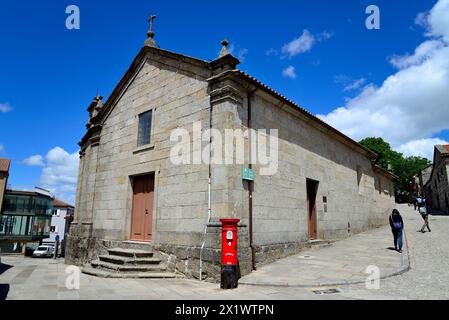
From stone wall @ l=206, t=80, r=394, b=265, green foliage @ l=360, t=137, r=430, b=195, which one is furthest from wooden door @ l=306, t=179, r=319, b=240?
green foliage @ l=360, t=137, r=430, b=195

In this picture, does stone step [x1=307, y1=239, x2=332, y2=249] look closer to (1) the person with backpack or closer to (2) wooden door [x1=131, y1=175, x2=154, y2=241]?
(1) the person with backpack

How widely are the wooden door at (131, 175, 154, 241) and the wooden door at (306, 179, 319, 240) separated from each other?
18.4ft

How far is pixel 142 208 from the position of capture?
32.2 ft

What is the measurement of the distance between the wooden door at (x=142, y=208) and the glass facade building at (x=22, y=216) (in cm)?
3549

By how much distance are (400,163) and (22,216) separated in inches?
2087

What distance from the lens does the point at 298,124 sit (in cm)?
1065

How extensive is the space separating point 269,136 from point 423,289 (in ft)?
17.1

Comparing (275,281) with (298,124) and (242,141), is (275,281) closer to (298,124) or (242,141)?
(242,141)

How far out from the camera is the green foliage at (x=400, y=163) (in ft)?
133

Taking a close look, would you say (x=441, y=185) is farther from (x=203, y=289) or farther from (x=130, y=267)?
(x=130, y=267)

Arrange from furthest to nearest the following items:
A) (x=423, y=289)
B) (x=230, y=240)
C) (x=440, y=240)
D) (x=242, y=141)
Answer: (x=440, y=240) < (x=242, y=141) < (x=230, y=240) < (x=423, y=289)

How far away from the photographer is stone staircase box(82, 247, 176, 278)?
743 cm

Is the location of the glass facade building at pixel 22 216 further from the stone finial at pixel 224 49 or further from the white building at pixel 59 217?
the stone finial at pixel 224 49
